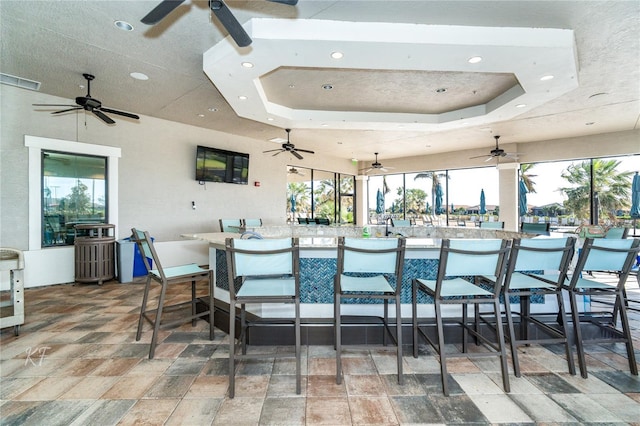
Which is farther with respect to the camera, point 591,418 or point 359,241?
Answer: point 359,241

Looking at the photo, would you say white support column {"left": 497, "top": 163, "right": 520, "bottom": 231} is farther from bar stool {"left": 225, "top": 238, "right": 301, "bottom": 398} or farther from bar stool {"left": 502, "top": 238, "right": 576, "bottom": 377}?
bar stool {"left": 225, "top": 238, "right": 301, "bottom": 398}

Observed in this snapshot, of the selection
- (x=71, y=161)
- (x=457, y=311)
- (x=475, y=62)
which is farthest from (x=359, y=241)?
(x=71, y=161)

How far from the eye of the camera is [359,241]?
1.99 m

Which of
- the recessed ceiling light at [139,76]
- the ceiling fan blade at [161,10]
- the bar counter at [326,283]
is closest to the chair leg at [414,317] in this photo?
the bar counter at [326,283]

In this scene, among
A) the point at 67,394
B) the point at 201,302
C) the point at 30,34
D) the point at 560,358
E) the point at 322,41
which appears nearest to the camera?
the point at 67,394

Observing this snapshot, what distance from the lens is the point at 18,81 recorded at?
4.00 meters

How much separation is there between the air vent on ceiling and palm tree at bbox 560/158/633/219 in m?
11.8

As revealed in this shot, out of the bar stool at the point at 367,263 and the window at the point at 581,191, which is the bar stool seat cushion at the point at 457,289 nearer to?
the bar stool at the point at 367,263

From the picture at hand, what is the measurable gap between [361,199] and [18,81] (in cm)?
950

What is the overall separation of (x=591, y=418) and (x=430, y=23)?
326 centimetres

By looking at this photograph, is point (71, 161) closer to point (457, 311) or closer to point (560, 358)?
point (457, 311)

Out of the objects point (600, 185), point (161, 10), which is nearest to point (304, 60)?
point (161, 10)

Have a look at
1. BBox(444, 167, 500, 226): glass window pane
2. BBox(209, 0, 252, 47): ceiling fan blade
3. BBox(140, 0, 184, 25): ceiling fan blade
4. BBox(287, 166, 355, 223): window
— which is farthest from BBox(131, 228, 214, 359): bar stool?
BBox(444, 167, 500, 226): glass window pane

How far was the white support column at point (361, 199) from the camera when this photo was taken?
1124 centimetres
